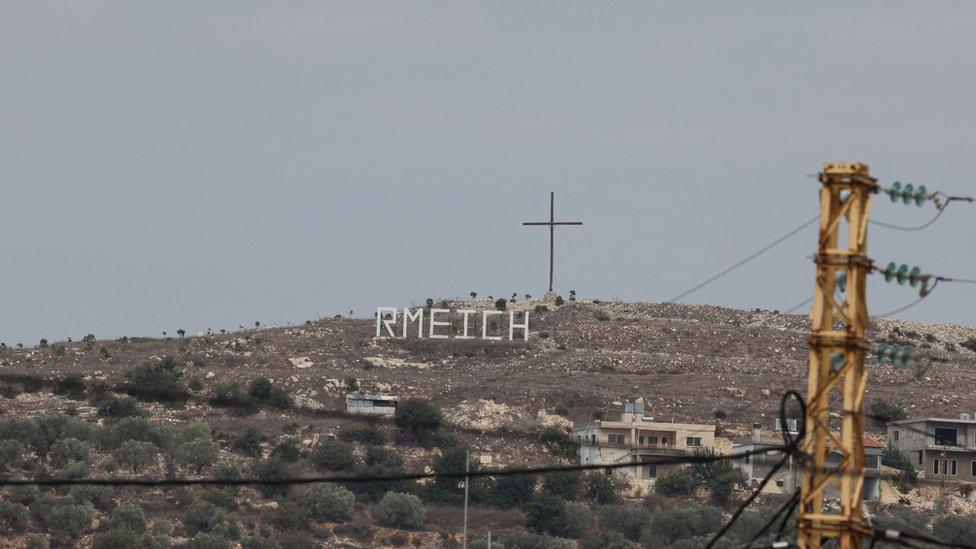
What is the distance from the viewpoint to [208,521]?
12975cm

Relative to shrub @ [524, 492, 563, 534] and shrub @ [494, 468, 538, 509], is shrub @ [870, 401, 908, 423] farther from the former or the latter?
shrub @ [524, 492, 563, 534]

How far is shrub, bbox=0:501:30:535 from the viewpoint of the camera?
127m

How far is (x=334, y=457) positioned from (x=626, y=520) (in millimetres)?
25945

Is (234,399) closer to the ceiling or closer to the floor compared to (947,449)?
closer to the ceiling

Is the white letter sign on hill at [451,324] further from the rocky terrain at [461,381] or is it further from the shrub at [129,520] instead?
the shrub at [129,520]

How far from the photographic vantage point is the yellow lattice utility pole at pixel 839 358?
101 ft

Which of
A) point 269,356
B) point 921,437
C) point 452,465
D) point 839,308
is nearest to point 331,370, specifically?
point 269,356

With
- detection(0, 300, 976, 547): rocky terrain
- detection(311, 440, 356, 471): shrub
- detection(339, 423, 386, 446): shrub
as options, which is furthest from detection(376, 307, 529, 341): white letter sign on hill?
detection(311, 440, 356, 471): shrub

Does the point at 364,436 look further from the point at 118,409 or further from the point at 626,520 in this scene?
the point at 626,520

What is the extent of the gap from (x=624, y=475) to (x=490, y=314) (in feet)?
146

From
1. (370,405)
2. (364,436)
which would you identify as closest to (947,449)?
(364,436)

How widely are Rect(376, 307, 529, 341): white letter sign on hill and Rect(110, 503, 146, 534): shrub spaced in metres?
67.4

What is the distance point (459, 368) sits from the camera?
189 m

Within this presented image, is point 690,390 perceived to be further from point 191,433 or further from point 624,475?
point 191,433
